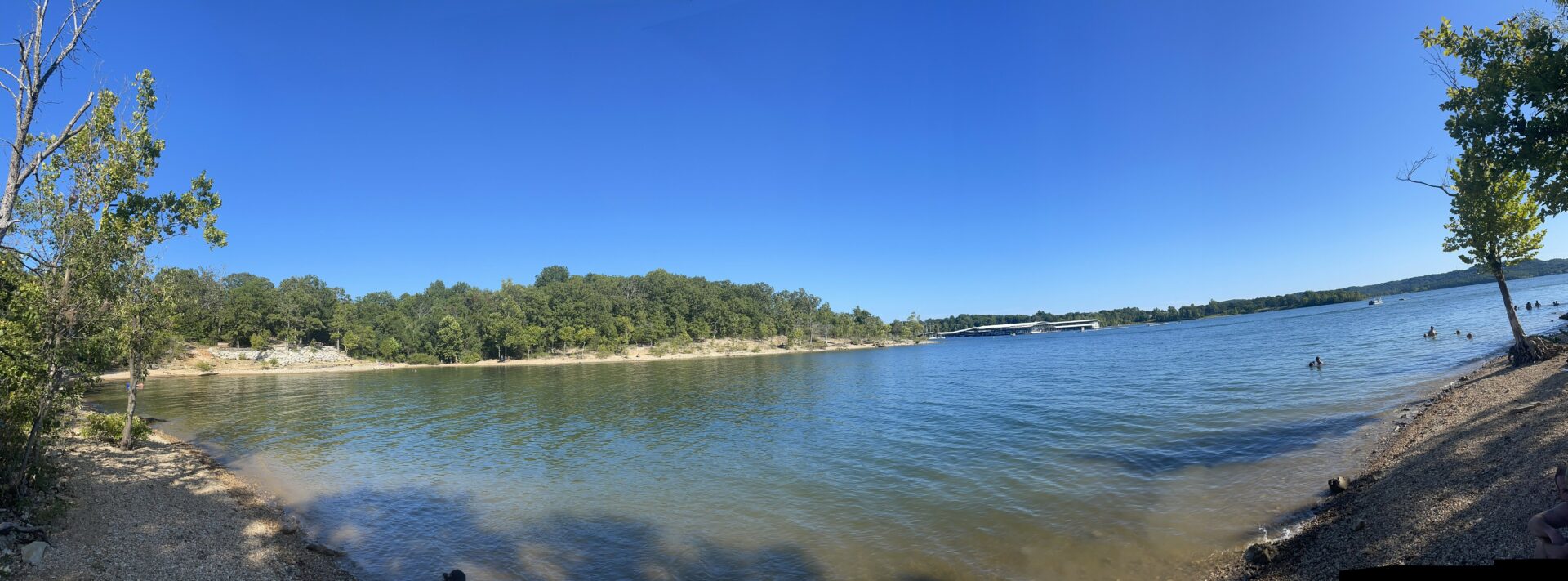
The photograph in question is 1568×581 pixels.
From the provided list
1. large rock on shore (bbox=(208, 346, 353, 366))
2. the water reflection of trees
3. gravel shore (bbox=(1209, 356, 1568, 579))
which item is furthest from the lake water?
large rock on shore (bbox=(208, 346, 353, 366))

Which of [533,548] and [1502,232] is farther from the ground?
[1502,232]

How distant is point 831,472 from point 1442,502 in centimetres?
1662

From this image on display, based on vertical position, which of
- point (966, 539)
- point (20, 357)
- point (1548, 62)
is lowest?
point (966, 539)

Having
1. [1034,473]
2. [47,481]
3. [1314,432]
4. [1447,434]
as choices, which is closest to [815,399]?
[1034,473]

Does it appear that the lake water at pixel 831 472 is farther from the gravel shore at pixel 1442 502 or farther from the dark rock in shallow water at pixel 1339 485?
the gravel shore at pixel 1442 502

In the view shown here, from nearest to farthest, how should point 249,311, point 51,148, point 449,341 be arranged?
point 51,148 < point 249,311 < point 449,341

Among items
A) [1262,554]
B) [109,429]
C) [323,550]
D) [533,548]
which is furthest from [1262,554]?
[109,429]

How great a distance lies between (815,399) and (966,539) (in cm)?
3350

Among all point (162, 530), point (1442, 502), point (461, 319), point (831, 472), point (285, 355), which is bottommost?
point (831, 472)

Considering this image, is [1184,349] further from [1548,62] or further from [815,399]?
[1548,62]

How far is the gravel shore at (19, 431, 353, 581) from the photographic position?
13.0 meters

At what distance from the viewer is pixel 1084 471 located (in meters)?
22.0

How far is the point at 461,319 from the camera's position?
14362 cm

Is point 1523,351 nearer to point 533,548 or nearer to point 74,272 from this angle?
point 533,548
